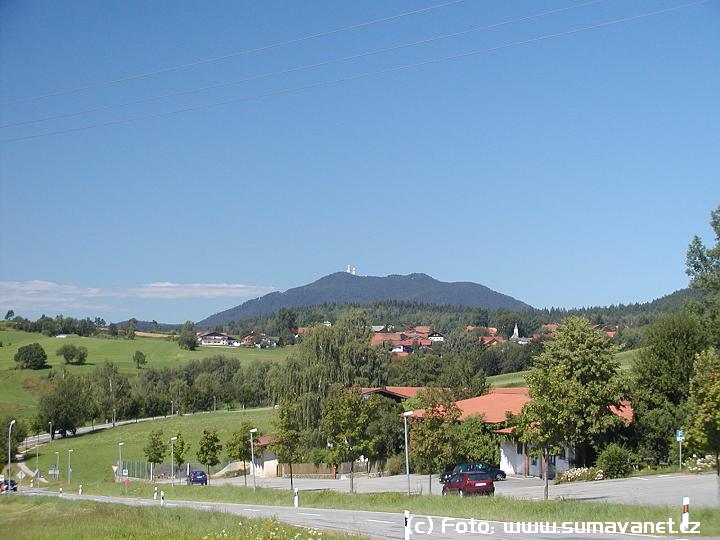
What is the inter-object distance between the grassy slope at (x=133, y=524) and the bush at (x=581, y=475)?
1007 inches

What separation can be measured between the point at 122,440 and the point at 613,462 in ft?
271

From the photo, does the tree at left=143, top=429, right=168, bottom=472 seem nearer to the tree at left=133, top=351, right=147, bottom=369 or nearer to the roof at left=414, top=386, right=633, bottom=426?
the roof at left=414, top=386, right=633, bottom=426

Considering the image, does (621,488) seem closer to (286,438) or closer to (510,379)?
(286,438)

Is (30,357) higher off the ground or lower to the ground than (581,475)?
higher

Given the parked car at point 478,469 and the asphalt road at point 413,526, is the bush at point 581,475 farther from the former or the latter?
the asphalt road at point 413,526

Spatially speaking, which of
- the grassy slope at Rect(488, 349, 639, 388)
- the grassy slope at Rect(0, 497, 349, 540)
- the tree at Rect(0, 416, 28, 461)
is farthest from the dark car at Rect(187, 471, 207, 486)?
the grassy slope at Rect(488, 349, 639, 388)

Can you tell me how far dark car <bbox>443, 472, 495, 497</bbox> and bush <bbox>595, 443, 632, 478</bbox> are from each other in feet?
49.0

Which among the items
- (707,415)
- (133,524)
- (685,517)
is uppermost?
(707,415)

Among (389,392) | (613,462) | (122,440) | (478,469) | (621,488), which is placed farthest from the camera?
(122,440)

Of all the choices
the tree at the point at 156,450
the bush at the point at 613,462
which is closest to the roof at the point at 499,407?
the bush at the point at 613,462

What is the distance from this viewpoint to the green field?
144 m

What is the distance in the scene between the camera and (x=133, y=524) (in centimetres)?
3209

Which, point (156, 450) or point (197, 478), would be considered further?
point (156, 450)

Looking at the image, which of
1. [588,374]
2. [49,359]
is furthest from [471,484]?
[49,359]
